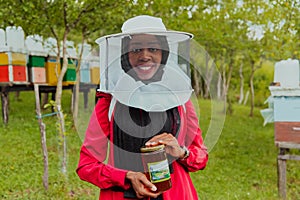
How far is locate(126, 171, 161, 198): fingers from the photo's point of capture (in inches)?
51.3

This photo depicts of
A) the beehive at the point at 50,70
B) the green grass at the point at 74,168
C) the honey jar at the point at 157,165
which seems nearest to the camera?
the honey jar at the point at 157,165

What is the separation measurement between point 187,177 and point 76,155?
4348mm

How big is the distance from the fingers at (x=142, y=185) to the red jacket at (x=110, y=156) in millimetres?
41

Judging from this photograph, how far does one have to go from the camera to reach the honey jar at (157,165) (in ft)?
4.20

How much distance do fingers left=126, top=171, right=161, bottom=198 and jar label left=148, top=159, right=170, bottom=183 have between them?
21 millimetres

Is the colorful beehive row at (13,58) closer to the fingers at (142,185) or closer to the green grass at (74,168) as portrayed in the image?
the green grass at (74,168)

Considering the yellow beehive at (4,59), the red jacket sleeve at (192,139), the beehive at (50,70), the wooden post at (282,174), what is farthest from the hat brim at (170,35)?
the beehive at (50,70)

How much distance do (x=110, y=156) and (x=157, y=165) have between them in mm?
221

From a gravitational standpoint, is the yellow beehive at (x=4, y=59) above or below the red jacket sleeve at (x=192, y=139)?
above

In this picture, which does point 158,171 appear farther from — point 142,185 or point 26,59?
point 26,59

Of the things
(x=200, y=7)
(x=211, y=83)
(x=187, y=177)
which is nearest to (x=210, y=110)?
(x=211, y=83)

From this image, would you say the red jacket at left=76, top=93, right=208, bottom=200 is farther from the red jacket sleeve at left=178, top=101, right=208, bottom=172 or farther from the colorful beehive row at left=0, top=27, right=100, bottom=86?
the colorful beehive row at left=0, top=27, right=100, bottom=86

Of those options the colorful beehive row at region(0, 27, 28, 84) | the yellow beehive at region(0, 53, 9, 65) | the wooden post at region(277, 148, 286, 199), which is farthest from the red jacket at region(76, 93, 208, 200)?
the yellow beehive at region(0, 53, 9, 65)

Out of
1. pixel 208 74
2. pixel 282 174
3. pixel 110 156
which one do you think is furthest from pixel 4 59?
pixel 208 74
